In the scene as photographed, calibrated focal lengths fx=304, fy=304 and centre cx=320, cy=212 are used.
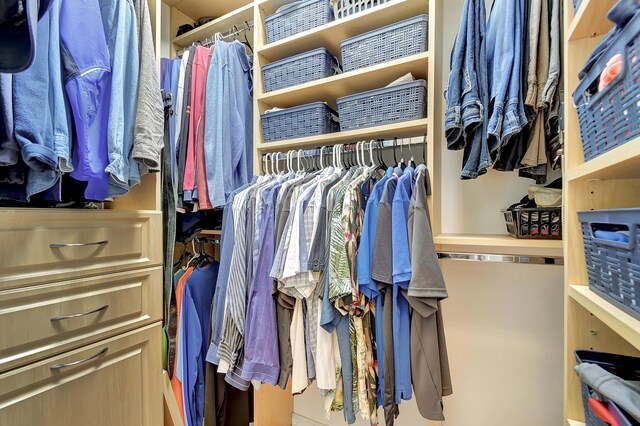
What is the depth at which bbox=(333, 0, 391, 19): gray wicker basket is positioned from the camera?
1.28 meters

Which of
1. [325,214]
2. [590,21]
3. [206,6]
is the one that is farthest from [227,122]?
[590,21]

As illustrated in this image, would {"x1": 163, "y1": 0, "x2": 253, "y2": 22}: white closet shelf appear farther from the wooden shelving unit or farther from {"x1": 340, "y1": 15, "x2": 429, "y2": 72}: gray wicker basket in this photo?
the wooden shelving unit

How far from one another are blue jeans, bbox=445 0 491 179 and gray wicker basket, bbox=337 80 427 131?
4.7 inches

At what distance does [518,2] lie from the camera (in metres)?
1.00

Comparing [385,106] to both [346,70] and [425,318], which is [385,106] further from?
[425,318]

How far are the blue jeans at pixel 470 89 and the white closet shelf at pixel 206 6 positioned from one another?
1.29m

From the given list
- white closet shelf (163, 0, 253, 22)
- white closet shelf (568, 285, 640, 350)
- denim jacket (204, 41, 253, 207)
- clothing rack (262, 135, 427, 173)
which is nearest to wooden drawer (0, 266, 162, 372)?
denim jacket (204, 41, 253, 207)

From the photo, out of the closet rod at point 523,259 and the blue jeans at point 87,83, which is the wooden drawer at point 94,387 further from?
the closet rod at point 523,259

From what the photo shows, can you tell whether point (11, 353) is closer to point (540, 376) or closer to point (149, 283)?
point (149, 283)

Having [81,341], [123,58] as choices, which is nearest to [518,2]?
[123,58]

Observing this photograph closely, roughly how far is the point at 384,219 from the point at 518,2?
84 centimetres

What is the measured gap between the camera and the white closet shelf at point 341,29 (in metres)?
1.23

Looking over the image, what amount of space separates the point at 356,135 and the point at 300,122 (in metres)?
0.28

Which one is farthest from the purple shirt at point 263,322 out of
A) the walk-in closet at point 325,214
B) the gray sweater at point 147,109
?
the gray sweater at point 147,109
